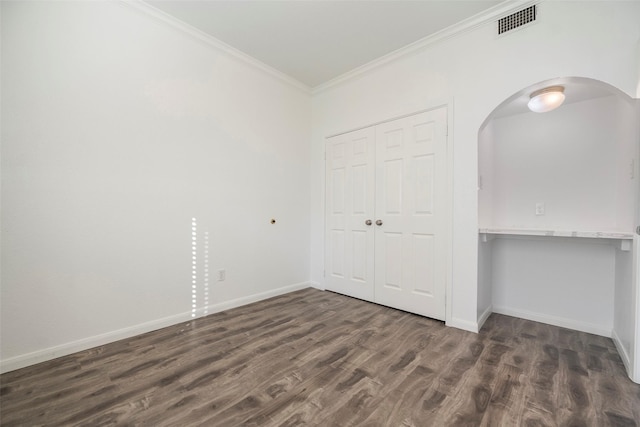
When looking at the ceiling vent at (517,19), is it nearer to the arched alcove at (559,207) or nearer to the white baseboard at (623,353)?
the arched alcove at (559,207)

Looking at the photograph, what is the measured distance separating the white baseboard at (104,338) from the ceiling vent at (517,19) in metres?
3.87

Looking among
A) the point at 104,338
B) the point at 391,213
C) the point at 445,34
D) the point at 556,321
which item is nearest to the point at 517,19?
the point at 445,34

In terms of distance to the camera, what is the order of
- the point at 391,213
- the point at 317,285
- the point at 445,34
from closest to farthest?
1. the point at 445,34
2. the point at 391,213
3. the point at 317,285

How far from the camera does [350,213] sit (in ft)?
12.0

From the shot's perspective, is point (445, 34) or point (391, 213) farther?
point (391, 213)

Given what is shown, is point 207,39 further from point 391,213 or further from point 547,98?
point 547,98

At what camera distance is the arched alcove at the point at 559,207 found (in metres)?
2.51

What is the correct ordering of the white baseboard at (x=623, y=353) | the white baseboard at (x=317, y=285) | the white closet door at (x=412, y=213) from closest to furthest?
Answer: the white baseboard at (x=623, y=353) < the white closet door at (x=412, y=213) < the white baseboard at (x=317, y=285)

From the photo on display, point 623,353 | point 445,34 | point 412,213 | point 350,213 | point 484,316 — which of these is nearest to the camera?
point 623,353

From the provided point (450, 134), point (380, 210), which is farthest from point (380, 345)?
point (450, 134)

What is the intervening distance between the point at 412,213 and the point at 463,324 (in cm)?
122

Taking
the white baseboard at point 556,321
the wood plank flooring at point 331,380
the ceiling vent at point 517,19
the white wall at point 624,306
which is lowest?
the wood plank flooring at point 331,380

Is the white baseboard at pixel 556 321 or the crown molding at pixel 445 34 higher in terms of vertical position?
the crown molding at pixel 445 34

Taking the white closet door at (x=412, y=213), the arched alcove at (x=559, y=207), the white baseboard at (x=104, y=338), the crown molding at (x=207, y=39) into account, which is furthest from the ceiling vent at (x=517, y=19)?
the white baseboard at (x=104, y=338)
